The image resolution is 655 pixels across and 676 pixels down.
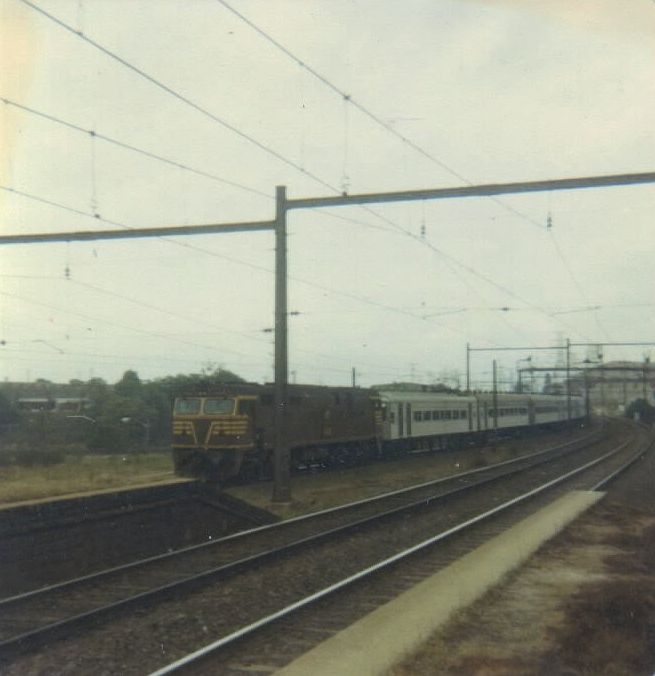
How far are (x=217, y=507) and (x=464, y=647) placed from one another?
32.3 feet

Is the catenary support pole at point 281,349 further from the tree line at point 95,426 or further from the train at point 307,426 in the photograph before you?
the tree line at point 95,426

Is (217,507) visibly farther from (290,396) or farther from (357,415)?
(357,415)

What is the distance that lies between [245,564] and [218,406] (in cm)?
1303

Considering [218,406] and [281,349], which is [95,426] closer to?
[218,406]

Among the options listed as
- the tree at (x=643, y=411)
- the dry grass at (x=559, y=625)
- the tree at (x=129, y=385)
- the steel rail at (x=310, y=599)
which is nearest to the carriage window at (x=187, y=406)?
the steel rail at (x=310, y=599)

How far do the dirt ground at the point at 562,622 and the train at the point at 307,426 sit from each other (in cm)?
1215

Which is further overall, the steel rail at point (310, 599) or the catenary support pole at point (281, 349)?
the catenary support pole at point (281, 349)

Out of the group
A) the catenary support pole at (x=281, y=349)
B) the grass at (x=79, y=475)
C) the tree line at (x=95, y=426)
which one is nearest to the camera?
the grass at (x=79, y=475)

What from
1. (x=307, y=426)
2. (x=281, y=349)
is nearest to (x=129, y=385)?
(x=307, y=426)

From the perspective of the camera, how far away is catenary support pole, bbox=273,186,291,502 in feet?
62.1

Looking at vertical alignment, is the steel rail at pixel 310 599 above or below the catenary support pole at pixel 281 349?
below

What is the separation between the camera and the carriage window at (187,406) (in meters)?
26.5

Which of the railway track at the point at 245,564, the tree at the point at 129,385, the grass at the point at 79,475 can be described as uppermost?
the tree at the point at 129,385

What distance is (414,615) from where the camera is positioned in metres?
10.0
